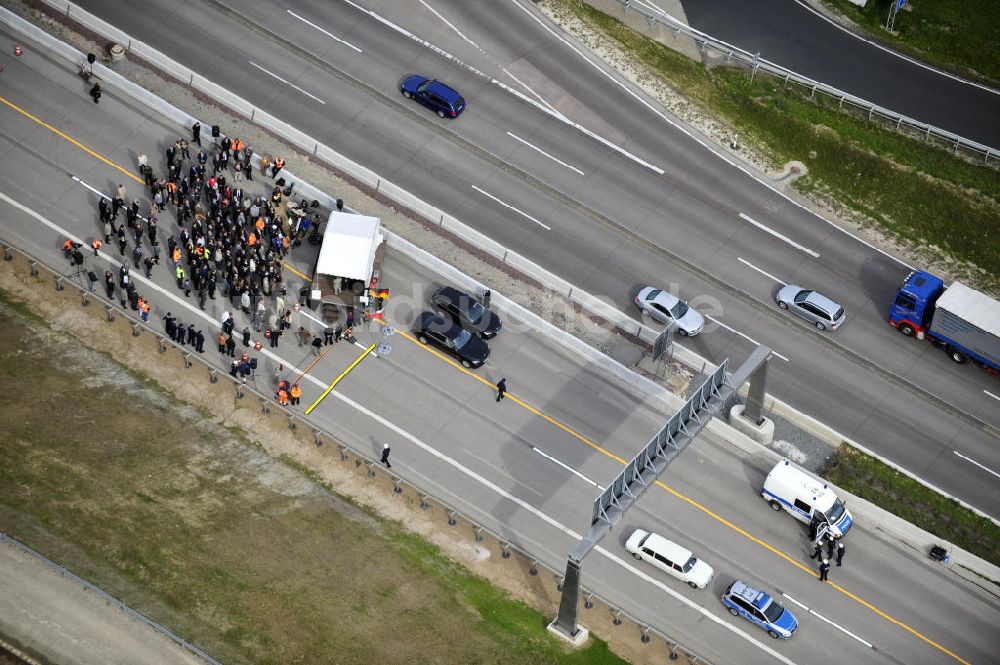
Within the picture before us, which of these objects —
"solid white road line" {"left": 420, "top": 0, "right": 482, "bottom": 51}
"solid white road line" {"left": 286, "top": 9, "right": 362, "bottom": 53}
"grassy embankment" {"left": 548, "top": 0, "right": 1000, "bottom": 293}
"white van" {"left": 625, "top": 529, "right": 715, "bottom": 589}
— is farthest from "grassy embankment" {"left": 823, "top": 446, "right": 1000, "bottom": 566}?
"solid white road line" {"left": 286, "top": 9, "right": 362, "bottom": 53}

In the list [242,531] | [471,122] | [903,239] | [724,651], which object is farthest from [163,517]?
[903,239]

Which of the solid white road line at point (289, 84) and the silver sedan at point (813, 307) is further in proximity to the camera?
the solid white road line at point (289, 84)

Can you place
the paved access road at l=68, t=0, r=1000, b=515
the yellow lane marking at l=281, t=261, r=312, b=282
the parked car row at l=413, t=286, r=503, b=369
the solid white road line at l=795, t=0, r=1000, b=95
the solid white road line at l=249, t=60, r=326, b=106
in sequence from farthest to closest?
the solid white road line at l=795, t=0, r=1000, b=95, the solid white road line at l=249, t=60, r=326, b=106, the yellow lane marking at l=281, t=261, r=312, b=282, the paved access road at l=68, t=0, r=1000, b=515, the parked car row at l=413, t=286, r=503, b=369

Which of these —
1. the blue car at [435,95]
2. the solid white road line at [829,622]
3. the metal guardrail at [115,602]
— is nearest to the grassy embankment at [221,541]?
the metal guardrail at [115,602]

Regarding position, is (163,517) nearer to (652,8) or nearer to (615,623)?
(615,623)

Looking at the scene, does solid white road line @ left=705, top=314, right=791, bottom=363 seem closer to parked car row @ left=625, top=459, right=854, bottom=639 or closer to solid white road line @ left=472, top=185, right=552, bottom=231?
parked car row @ left=625, top=459, right=854, bottom=639

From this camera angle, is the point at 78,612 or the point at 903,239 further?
the point at 903,239

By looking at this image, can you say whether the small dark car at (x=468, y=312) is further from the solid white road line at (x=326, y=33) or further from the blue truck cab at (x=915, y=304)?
the blue truck cab at (x=915, y=304)
